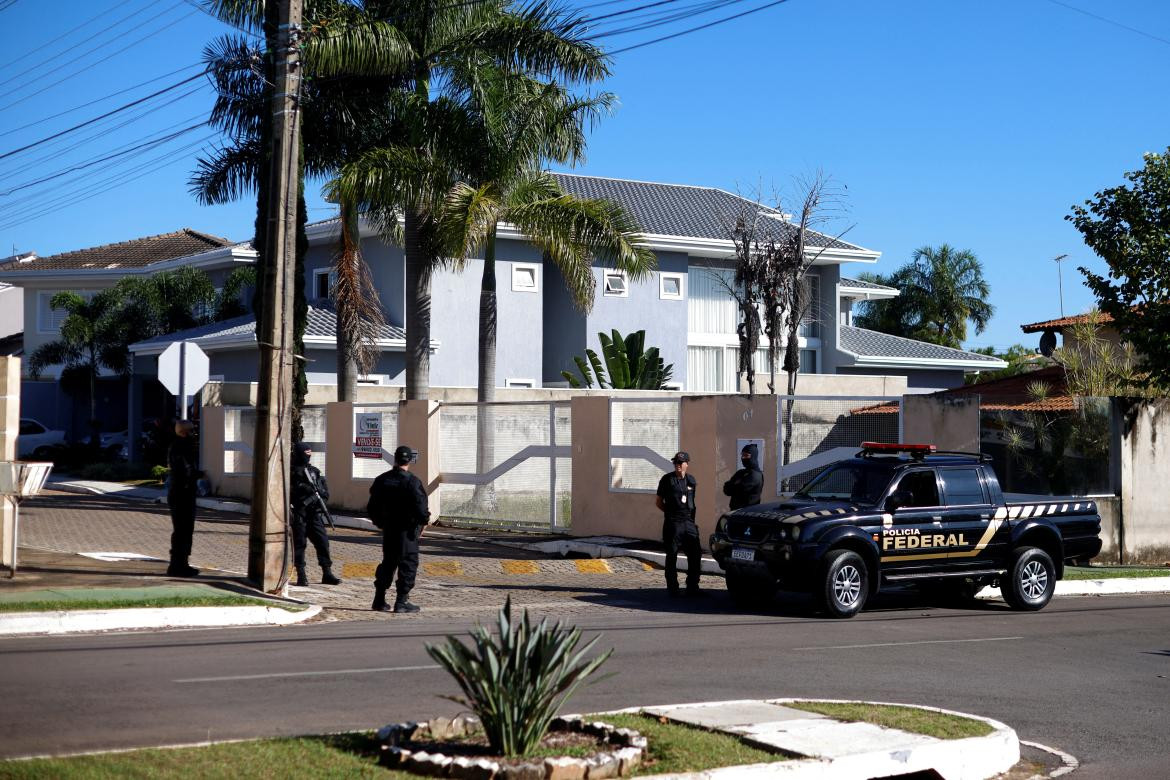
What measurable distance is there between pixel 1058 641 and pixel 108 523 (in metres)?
16.8

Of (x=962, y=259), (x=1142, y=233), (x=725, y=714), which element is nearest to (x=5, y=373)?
(x=725, y=714)

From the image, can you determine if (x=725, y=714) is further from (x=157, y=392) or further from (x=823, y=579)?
(x=157, y=392)

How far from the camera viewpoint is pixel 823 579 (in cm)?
1412

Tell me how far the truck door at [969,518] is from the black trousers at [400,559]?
6273mm

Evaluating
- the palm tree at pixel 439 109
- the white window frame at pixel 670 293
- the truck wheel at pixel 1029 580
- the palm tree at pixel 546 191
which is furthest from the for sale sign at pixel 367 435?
the white window frame at pixel 670 293

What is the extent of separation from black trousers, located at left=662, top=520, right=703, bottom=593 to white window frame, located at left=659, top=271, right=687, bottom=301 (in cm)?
2194

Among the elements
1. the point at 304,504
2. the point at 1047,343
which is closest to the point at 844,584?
the point at 304,504

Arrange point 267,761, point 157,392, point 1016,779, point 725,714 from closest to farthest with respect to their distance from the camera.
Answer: point 267,761 → point 1016,779 → point 725,714 → point 157,392

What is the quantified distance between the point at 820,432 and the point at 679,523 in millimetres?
3860

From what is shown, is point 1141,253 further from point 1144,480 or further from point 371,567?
point 371,567

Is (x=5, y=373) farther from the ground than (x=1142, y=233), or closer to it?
closer to it

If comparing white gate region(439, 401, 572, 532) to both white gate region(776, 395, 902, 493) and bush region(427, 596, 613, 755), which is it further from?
bush region(427, 596, 613, 755)

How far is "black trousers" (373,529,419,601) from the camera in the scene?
546 inches

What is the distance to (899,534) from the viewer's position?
1469 cm
